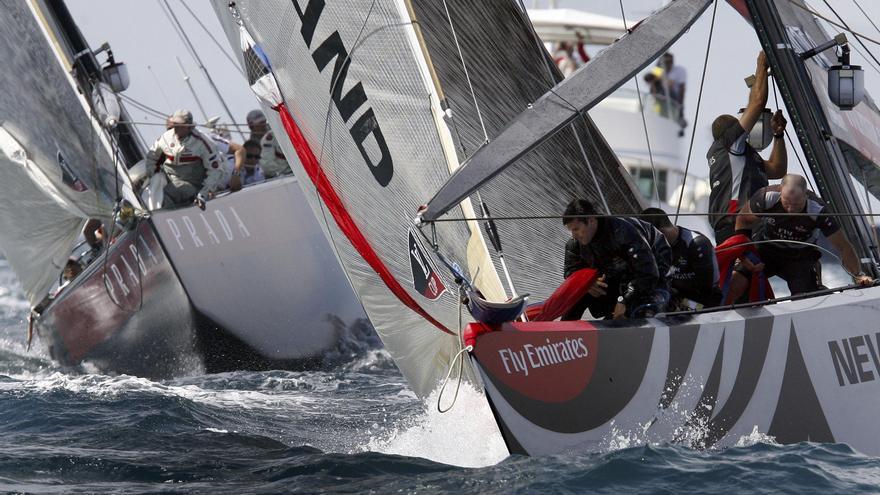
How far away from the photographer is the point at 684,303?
6.93 metres

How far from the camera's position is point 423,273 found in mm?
6418

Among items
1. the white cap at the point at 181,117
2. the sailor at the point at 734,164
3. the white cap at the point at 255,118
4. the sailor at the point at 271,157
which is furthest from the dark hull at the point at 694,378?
the white cap at the point at 255,118

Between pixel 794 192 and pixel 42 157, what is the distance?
6898mm

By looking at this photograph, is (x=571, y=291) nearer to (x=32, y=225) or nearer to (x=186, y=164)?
(x=186, y=164)

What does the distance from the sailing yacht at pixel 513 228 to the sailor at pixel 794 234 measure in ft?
0.41

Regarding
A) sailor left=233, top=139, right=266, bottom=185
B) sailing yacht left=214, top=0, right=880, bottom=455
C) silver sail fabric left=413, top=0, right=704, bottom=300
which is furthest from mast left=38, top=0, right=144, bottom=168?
silver sail fabric left=413, top=0, right=704, bottom=300

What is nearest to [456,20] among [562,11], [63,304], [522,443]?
[522,443]

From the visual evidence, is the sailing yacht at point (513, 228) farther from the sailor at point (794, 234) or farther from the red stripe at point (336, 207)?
the sailor at point (794, 234)

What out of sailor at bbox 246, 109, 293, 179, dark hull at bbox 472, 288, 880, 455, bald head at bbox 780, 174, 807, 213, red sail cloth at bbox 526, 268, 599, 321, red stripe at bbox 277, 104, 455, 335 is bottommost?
dark hull at bbox 472, 288, 880, 455

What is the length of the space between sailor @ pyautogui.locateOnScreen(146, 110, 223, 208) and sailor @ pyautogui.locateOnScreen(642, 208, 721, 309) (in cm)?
500

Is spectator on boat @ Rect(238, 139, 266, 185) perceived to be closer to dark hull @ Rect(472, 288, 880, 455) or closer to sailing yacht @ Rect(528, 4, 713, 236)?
dark hull @ Rect(472, 288, 880, 455)

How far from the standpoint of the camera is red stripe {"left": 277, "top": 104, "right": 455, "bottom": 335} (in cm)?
685

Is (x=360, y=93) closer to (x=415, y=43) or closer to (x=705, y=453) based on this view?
(x=415, y=43)

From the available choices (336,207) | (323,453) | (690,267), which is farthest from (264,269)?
(690,267)
